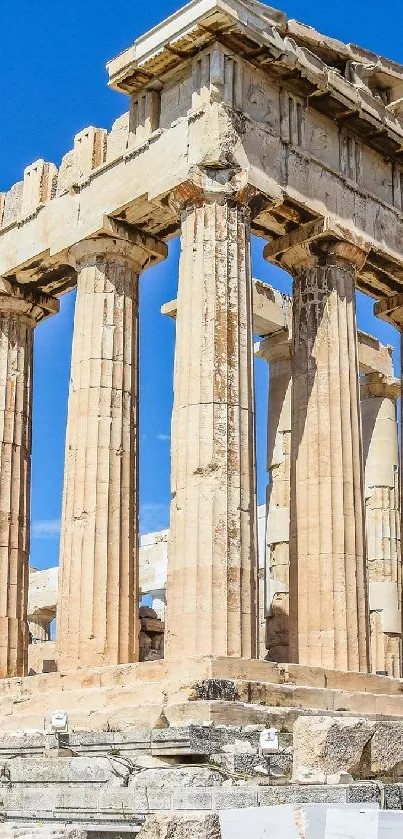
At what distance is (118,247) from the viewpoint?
79.3ft

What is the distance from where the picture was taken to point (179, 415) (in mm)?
20719

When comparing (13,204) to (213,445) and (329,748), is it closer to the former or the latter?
(213,445)

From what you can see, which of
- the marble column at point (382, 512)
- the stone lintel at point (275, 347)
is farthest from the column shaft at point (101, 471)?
the marble column at point (382, 512)

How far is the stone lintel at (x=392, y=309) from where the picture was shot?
1075 inches

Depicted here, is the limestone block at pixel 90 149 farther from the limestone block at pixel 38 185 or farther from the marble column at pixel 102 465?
the marble column at pixel 102 465

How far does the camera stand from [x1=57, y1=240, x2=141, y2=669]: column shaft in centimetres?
2202

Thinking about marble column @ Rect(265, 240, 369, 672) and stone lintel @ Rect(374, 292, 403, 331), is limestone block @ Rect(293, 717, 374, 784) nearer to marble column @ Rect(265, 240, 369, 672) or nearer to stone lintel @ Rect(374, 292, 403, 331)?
marble column @ Rect(265, 240, 369, 672)

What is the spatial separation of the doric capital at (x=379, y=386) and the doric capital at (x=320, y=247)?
9.36 meters

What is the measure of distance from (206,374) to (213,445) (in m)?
1.26

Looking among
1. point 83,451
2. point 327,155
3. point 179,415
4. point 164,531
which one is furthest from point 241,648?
point 164,531

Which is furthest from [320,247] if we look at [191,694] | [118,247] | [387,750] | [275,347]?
[387,750]

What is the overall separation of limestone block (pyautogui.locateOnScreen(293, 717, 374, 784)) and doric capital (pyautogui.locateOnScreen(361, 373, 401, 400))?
2158 centimetres

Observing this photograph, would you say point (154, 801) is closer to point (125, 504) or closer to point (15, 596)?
point (125, 504)

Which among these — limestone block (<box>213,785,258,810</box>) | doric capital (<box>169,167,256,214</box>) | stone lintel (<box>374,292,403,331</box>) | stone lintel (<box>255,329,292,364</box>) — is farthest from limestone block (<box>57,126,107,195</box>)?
limestone block (<box>213,785,258,810</box>)
